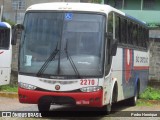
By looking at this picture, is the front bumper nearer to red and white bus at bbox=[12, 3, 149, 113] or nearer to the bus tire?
red and white bus at bbox=[12, 3, 149, 113]

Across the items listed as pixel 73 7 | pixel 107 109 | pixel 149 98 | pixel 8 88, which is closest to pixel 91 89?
pixel 107 109

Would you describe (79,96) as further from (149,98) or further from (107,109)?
(149,98)

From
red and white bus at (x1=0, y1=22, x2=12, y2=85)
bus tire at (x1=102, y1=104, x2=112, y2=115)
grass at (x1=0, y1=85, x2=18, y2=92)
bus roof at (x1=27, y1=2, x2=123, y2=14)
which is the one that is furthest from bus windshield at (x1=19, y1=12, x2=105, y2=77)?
grass at (x1=0, y1=85, x2=18, y2=92)

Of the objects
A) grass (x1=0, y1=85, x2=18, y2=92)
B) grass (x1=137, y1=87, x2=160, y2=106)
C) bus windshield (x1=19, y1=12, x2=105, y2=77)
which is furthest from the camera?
grass (x1=0, y1=85, x2=18, y2=92)

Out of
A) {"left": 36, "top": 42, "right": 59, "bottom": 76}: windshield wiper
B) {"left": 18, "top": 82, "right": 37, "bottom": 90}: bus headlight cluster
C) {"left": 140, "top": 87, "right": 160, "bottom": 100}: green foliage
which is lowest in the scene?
{"left": 140, "top": 87, "right": 160, "bottom": 100}: green foliage

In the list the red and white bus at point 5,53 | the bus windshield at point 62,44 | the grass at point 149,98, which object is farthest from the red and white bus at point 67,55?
the red and white bus at point 5,53

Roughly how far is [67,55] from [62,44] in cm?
34

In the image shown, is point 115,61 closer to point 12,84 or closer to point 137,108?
point 137,108

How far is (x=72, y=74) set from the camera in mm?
11672

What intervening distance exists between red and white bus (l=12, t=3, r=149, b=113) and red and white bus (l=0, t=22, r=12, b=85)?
8.02 metres

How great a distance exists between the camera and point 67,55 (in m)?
11.9

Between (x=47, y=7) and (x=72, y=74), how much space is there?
2.03 meters

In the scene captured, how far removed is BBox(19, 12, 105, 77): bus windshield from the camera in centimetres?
1179

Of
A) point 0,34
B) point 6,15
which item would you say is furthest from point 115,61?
point 6,15
